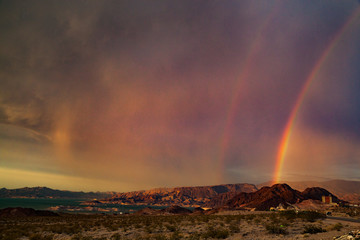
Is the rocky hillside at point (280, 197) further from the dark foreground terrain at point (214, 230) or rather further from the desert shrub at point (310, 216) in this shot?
the dark foreground terrain at point (214, 230)

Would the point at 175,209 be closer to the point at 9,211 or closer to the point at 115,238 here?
the point at 9,211

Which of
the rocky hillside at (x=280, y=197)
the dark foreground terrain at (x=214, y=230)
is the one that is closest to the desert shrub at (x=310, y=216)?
the dark foreground terrain at (x=214, y=230)

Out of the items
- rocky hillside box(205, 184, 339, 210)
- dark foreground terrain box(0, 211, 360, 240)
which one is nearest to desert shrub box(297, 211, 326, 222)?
dark foreground terrain box(0, 211, 360, 240)

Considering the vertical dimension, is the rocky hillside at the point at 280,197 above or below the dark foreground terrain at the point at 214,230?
below

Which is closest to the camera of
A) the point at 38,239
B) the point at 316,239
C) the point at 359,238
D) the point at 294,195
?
the point at 359,238

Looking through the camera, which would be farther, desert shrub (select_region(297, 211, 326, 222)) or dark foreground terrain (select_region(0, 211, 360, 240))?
desert shrub (select_region(297, 211, 326, 222))

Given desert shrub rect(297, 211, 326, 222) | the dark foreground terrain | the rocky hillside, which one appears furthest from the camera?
the rocky hillside

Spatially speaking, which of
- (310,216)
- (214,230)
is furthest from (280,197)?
(214,230)

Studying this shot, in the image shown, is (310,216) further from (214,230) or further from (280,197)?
(280,197)

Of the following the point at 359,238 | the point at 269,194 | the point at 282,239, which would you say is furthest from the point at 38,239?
the point at 269,194

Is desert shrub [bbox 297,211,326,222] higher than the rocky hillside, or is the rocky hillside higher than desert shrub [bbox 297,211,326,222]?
desert shrub [bbox 297,211,326,222]

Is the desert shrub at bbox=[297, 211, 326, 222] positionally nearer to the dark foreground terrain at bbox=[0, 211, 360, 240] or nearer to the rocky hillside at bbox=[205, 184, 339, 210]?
the dark foreground terrain at bbox=[0, 211, 360, 240]
